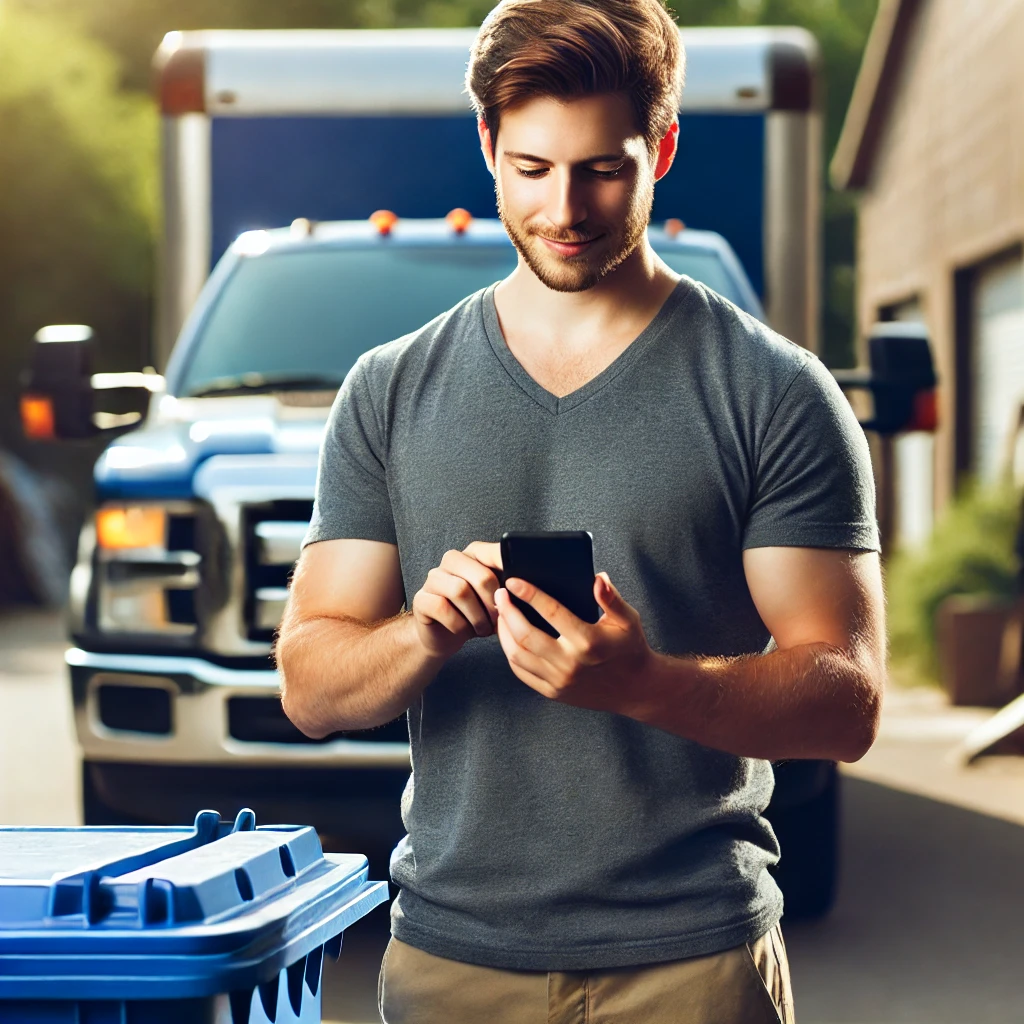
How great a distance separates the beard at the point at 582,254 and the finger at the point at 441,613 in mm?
459

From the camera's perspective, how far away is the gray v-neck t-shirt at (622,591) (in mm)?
2531

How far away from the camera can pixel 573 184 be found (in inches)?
99.5

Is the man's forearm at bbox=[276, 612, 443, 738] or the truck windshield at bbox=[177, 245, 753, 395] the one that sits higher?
the truck windshield at bbox=[177, 245, 753, 395]

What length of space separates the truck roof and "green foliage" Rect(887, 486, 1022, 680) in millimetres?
6215

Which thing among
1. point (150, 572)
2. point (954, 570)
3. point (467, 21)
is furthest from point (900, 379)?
point (467, 21)

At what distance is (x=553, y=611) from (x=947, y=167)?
17.9 metres

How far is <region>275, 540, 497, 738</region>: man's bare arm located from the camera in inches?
93.4

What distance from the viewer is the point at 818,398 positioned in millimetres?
2543

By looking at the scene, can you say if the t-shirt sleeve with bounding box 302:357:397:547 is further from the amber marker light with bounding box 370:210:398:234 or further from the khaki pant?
the amber marker light with bounding box 370:210:398:234

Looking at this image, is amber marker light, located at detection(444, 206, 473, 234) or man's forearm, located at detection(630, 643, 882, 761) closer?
man's forearm, located at detection(630, 643, 882, 761)

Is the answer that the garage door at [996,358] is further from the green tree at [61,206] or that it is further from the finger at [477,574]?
the finger at [477,574]

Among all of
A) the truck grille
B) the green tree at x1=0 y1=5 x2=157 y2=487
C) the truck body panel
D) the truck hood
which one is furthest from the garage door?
the green tree at x1=0 y1=5 x2=157 y2=487

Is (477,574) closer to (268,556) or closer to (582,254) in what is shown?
(582,254)

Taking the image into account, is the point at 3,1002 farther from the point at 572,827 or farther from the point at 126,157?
the point at 126,157
